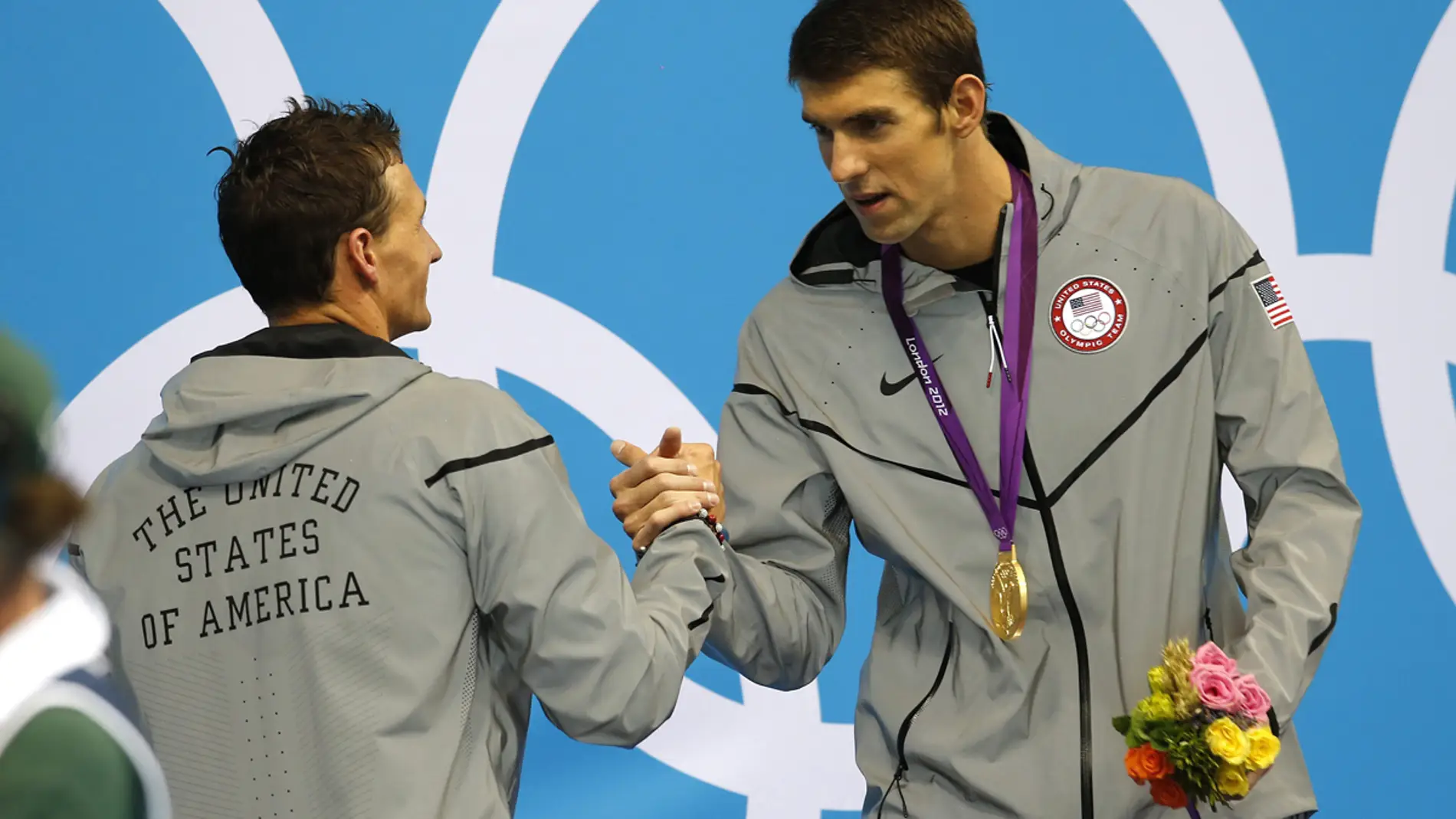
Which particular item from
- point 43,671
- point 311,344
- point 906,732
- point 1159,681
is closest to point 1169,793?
point 1159,681

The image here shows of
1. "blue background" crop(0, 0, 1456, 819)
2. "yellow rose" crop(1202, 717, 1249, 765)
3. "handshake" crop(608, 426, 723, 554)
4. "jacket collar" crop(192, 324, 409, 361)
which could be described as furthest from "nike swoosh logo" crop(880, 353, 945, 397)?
"blue background" crop(0, 0, 1456, 819)

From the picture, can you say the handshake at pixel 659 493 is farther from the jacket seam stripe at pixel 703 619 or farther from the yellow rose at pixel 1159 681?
the yellow rose at pixel 1159 681

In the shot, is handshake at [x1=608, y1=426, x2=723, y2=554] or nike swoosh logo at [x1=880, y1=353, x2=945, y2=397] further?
nike swoosh logo at [x1=880, y1=353, x2=945, y2=397]

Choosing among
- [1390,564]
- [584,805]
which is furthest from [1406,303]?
[584,805]

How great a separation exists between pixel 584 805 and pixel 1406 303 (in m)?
2.29

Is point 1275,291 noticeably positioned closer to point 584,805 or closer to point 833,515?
point 833,515

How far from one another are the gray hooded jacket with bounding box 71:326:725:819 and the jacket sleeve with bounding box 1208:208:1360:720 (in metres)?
0.89

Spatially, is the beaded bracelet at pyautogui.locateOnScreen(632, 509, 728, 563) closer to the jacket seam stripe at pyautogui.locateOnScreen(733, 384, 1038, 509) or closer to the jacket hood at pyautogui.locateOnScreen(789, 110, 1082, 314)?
the jacket seam stripe at pyautogui.locateOnScreen(733, 384, 1038, 509)

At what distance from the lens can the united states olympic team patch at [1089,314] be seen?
247cm

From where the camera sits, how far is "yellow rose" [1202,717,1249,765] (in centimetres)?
208

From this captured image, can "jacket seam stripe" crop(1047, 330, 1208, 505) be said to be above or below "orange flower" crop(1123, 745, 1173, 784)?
above

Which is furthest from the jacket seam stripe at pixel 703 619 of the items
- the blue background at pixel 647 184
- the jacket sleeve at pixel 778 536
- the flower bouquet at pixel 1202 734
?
the blue background at pixel 647 184

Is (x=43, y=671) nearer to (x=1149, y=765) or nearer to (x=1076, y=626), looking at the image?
(x=1149, y=765)

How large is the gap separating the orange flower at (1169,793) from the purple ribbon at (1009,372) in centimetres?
41
